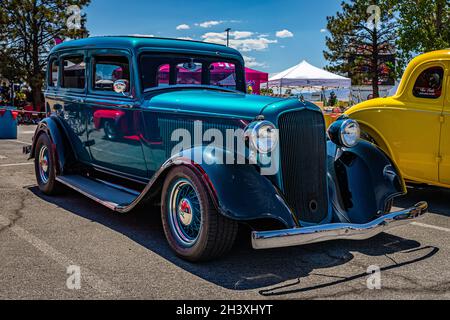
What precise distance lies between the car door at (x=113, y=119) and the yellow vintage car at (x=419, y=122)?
3049 mm

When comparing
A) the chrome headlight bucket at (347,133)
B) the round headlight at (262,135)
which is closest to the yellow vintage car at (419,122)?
the chrome headlight bucket at (347,133)

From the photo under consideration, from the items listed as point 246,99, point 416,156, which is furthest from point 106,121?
point 416,156

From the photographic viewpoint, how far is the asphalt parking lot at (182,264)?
10.00 ft

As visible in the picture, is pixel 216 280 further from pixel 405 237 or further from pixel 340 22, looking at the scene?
pixel 340 22

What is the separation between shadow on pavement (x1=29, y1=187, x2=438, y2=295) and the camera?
10.8ft

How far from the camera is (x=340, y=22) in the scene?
87.9ft

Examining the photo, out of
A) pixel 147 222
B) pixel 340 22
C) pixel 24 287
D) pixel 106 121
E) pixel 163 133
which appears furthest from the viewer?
pixel 340 22

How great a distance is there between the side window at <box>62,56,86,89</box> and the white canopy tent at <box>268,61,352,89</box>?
1358 cm

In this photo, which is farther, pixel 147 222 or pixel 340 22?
pixel 340 22

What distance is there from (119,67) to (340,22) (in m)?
24.2

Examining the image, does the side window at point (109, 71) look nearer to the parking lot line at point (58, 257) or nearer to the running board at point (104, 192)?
the running board at point (104, 192)

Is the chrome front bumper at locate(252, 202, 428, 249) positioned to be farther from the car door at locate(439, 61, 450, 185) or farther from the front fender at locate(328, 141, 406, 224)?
the car door at locate(439, 61, 450, 185)

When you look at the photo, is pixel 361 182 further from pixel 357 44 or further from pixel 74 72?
pixel 357 44

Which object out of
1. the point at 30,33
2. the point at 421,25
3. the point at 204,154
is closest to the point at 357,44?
the point at 421,25
